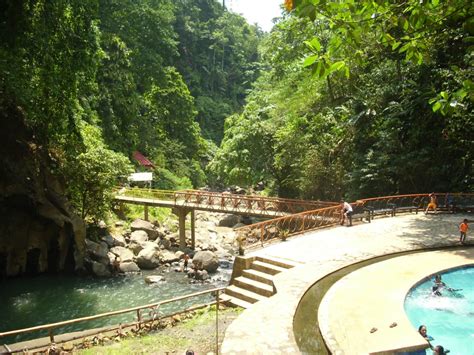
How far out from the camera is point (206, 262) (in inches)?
900

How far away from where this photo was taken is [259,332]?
831cm

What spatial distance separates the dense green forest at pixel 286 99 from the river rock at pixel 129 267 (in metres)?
4.08

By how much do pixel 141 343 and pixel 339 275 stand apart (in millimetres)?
5997

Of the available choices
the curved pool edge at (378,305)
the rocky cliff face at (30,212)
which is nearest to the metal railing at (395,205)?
the curved pool edge at (378,305)

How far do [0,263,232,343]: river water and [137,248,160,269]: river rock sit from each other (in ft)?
2.06

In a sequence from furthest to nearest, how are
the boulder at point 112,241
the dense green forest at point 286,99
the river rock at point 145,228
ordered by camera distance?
1. the river rock at point 145,228
2. the boulder at point 112,241
3. the dense green forest at point 286,99

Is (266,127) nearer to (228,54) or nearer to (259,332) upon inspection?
(259,332)

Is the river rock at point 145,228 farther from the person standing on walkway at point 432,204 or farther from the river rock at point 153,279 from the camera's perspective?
the person standing on walkway at point 432,204

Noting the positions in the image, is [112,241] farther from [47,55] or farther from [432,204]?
[432,204]

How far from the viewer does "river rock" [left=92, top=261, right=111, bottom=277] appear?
2156 cm

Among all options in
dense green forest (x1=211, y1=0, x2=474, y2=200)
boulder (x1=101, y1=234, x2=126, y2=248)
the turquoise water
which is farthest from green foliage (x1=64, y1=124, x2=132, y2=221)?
the turquoise water

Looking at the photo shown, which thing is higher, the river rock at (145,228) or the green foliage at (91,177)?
the green foliage at (91,177)

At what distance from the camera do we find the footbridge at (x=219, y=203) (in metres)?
22.9

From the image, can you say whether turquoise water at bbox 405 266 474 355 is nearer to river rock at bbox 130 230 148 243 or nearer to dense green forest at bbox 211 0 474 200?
dense green forest at bbox 211 0 474 200
